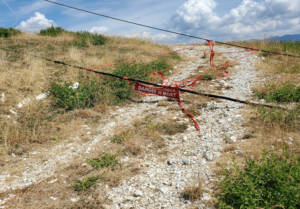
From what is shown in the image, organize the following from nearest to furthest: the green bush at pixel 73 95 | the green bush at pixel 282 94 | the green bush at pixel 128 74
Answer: the green bush at pixel 282 94
the green bush at pixel 73 95
the green bush at pixel 128 74

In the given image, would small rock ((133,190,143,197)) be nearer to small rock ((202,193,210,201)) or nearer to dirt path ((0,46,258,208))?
dirt path ((0,46,258,208))

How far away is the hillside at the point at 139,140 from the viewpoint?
10.2 feet

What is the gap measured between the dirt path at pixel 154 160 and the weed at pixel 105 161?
335 mm

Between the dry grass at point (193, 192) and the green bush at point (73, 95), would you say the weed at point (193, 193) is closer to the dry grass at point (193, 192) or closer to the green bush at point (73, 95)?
the dry grass at point (193, 192)

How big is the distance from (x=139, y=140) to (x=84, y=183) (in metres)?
1.49

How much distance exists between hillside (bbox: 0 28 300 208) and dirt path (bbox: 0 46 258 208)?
0.06 feet

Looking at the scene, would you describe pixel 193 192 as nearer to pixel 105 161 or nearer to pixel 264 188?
pixel 264 188

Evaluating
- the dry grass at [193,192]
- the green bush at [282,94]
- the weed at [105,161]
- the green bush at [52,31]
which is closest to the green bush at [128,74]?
the weed at [105,161]

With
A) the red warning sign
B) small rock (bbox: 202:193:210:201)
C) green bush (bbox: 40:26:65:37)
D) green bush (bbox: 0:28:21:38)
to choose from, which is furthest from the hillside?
green bush (bbox: 40:26:65:37)

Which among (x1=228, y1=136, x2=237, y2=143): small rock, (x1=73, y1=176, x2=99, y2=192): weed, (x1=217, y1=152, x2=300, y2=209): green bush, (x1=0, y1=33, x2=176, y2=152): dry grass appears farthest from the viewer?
(x1=0, y1=33, x2=176, y2=152): dry grass

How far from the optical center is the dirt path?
327cm

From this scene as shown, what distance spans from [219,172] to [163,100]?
3.69 metres

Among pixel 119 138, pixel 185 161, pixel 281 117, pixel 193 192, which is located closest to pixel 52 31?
pixel 119 138

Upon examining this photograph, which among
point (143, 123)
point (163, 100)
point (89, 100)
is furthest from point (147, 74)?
point (143, 123)
